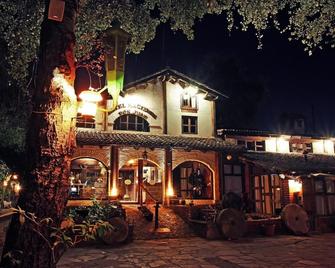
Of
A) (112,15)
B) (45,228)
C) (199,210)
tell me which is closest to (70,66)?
(45,228)

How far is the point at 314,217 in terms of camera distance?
18406 mm

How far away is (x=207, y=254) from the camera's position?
11.6 meters

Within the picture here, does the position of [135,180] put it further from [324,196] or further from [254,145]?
[324,196]

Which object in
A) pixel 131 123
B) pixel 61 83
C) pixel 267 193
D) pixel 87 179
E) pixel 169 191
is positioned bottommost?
pixel 267 193

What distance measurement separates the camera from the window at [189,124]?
24172 millimetres

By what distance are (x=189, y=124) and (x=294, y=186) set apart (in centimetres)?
872

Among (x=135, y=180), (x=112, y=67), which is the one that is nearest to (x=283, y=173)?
(x=135, y=180)

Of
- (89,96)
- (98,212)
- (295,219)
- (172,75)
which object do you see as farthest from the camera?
(172,75)

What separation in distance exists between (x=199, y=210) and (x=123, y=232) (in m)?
6.20

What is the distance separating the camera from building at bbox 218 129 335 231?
64.1 ft

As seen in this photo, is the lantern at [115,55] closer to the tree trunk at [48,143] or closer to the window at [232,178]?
the tree trunk at [48,143]

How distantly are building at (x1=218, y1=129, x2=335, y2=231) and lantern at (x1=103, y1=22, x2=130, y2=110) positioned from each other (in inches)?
596

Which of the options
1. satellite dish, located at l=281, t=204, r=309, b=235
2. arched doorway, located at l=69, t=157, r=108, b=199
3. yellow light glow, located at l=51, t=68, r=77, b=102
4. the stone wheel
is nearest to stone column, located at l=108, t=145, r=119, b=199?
arched doorway, located at l=69, t=157, r=108, b=199

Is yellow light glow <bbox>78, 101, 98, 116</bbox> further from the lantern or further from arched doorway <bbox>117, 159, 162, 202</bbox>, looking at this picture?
arched doorway <bbox>117, 159, 162, 202</bbox>
